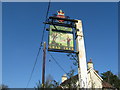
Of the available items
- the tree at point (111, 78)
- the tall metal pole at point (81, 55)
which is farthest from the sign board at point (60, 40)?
the tree at point (111, 78)

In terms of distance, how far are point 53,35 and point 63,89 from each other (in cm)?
759

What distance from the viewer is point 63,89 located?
9.87 m

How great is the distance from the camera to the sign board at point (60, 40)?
53.1 feet

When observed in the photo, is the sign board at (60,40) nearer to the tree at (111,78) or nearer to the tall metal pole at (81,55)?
the tall metal pole at (81,55)

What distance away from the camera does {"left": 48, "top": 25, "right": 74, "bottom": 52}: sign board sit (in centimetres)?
1619

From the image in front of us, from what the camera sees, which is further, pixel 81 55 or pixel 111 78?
pixel 111 78

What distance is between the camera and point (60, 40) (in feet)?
54.7

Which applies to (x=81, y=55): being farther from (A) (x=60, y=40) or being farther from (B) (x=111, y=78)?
(B) (x=111, y=78)

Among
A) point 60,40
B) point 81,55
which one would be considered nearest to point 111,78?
point 81,55

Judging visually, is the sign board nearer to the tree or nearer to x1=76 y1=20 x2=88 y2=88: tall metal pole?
x1=76 y1=20 x2=88 y2=88: tall metal pole

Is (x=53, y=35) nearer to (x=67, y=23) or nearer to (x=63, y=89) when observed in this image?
(x=67, y=23)

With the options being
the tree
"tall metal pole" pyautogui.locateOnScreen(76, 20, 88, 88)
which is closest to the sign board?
"tall metal pole" pyautogui.locateOnScreen(76, 20, 88, 88)

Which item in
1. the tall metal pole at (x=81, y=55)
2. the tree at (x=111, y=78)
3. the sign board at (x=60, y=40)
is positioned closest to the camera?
the tall metal pole at (x=81, y=55)

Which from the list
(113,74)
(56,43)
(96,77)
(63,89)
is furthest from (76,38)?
(113,74)
